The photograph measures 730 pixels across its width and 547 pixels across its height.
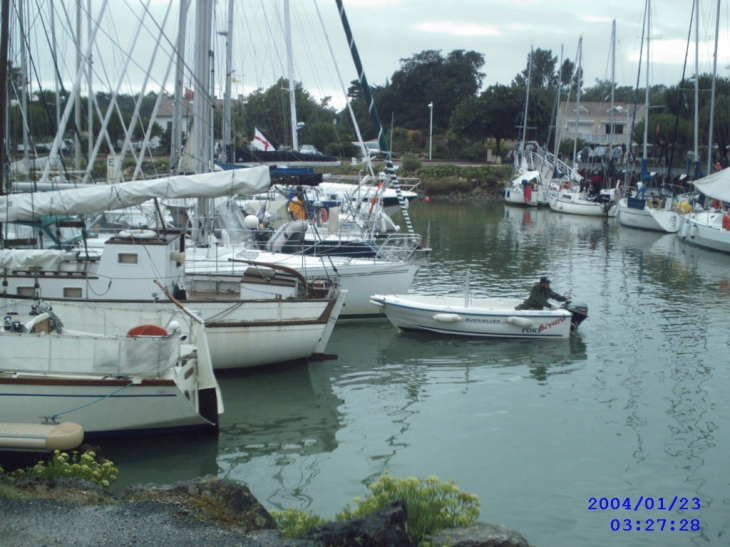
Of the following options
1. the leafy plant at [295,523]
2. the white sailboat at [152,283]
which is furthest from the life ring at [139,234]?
the leafy plant at [295,523]

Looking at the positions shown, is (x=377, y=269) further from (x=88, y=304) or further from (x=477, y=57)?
(x=477, y=57)

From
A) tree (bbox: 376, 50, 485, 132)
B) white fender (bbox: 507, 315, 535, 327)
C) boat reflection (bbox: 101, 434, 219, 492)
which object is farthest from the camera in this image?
tree (bbox: 376, 50, 485, 132)

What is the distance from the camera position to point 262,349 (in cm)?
1634

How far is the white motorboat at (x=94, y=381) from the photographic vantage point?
11617mm

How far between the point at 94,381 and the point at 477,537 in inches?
254

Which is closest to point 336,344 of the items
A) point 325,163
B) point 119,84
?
point 325,163

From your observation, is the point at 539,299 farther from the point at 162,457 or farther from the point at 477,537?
the point at 477,537

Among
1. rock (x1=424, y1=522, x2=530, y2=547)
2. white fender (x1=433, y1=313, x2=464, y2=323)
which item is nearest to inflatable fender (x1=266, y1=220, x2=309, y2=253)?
white fender (x1=433, y1=313, x2=464, y2=323)

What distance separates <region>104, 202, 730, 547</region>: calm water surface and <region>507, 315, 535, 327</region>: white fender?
51cm

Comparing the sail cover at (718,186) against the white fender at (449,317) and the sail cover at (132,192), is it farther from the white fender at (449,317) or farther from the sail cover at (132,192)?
the sail cover at (132,192)

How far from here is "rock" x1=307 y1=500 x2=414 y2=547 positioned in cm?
735

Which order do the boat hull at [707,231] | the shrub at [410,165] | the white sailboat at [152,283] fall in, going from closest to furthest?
1. the white sailboat at [152,283]
2. the boat hull at [707,231]
3. the shrub at [410,165]

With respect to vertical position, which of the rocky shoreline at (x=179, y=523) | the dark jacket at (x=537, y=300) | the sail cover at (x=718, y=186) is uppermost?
the sail cover at (x=718, y=186)

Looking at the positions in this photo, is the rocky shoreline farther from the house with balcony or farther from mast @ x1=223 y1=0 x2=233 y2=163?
the house with balcony
